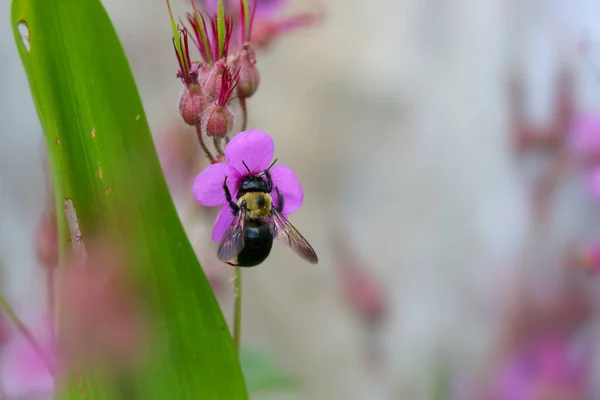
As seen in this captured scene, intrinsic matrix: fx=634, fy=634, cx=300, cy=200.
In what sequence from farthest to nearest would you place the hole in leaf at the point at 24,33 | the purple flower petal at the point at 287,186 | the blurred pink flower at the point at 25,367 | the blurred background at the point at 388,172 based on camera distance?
the blurred background at the point at 388,172 < the blurred pink flower at the point at 25,367 < the purple flower petal at the point at 287,186 < the hole in leaf at the point at 24,33

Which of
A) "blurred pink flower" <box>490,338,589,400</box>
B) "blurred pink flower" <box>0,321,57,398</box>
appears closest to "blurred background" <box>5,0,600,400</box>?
"blurred pink flower" <box>490,338,589,400</box>

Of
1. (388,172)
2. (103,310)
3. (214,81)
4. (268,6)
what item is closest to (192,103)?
(214,81)

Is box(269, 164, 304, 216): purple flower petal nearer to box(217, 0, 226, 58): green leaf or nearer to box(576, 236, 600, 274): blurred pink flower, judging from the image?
box(217, 0, 226, 58): green leaf

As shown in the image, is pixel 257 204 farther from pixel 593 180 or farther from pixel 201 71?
pixel 593 180

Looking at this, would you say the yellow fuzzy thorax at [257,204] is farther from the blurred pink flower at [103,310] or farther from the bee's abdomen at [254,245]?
the blurred pink flower at [103,310]

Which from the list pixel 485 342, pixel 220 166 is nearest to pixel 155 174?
pixel 220 166

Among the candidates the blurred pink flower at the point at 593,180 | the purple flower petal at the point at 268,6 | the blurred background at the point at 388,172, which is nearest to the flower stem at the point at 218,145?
the purple flower petal at the point at 268,6
